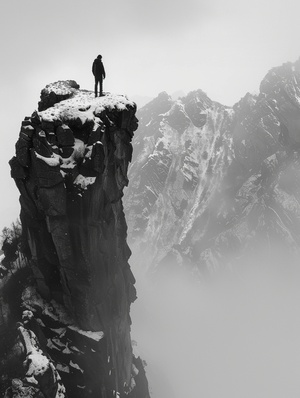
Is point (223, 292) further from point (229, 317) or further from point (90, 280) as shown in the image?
point (90, 280)

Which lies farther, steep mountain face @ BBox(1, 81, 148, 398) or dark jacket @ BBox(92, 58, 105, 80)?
dark jacket @ BBox(92, 58, 105, 80)

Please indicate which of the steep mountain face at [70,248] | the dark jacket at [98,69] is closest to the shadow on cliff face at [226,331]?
the steep mountain face at [70,248]

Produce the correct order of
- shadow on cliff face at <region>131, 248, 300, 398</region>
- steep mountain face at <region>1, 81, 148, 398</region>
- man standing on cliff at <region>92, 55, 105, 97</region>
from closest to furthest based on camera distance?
steep mountain face at <region>1, 81, 148, 398</region>
man standing on cliff at <region>92, 55, 105, 97</region>
shadow on cliff face at <region>131, 248, 300, 398</region>

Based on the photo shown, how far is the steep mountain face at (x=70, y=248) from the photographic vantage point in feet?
128

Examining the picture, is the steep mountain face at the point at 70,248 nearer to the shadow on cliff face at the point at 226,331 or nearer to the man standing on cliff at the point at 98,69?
the man standing on cliff at the point at 98,69

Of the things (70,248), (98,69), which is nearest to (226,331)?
(70,248)

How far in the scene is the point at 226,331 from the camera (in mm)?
170125

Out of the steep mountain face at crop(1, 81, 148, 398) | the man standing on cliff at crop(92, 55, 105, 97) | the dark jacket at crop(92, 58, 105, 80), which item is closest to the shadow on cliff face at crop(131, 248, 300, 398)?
the steep mountain face at crop(1, 81, 148, 398)

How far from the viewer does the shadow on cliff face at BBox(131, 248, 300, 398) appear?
127 meters

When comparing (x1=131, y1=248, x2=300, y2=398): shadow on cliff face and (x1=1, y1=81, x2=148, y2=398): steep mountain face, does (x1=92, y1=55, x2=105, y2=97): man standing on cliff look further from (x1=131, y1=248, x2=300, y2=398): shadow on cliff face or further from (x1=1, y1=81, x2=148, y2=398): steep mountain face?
(x1=131, y1=248, x2=300, y2=398): shadow on cliff face

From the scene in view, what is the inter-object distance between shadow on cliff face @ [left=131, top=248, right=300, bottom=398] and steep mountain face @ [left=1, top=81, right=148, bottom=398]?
51975mm

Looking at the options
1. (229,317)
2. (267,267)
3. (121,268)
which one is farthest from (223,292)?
(121,268)

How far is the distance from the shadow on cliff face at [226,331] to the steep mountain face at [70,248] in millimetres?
51975

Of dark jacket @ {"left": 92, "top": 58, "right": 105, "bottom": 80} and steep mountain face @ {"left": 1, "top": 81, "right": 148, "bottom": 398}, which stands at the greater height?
dark jacket @ {"left": 92, "top": 58, "right": 105, "bottom": 80}
